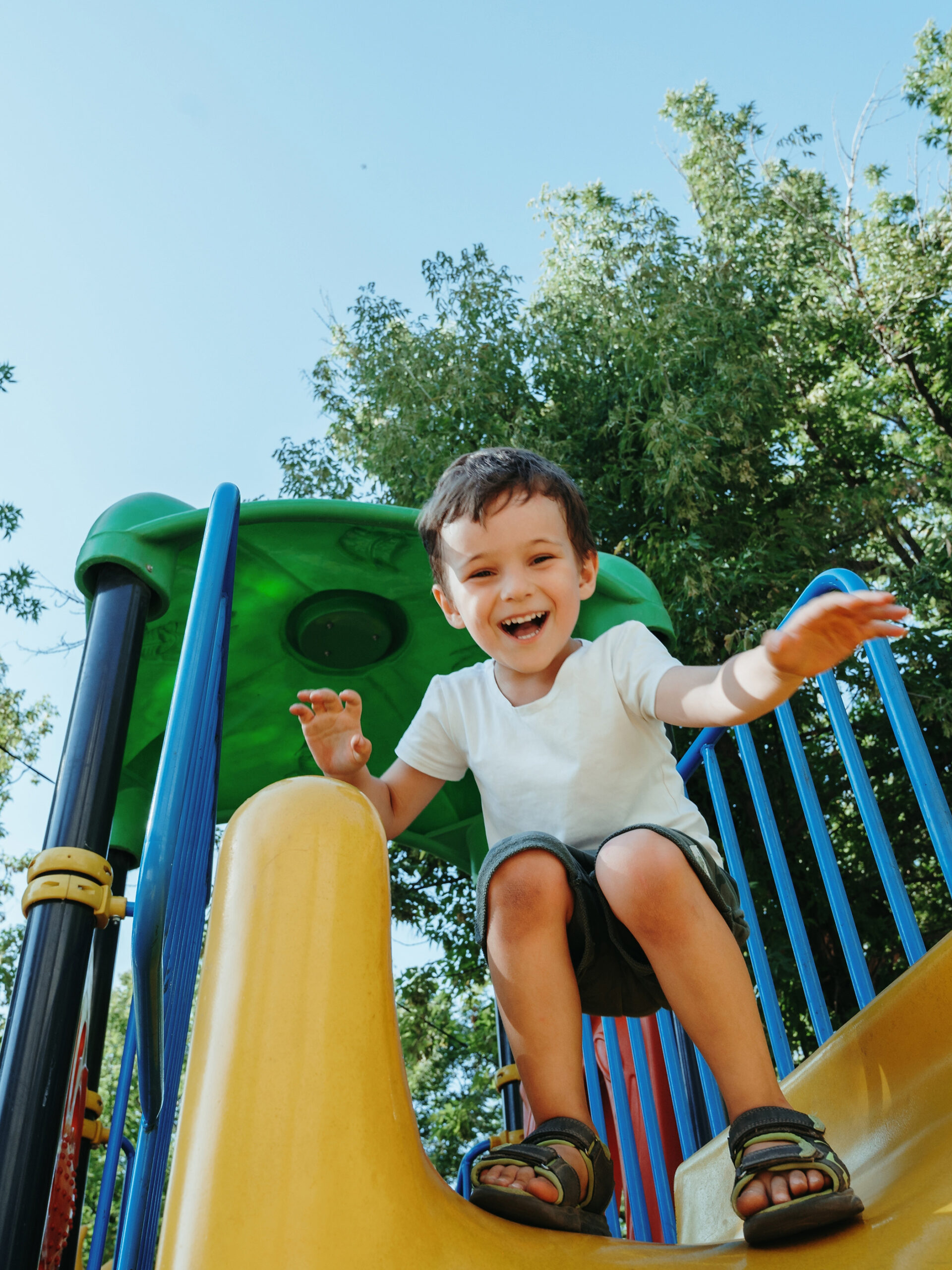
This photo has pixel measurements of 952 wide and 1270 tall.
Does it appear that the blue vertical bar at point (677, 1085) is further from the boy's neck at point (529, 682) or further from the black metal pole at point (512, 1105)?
the boy's neck at point (529, 682)

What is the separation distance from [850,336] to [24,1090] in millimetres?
10237

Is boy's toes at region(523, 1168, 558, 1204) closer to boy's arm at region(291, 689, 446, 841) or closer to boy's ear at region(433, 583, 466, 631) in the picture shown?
boy's arm at region(291, 689, 446, 841)

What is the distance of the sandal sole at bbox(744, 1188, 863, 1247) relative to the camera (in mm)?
876

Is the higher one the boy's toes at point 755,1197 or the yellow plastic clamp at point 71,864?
the yellow plastic clamp at point 71,864

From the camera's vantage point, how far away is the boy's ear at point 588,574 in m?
1.72

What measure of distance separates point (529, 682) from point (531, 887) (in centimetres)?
51

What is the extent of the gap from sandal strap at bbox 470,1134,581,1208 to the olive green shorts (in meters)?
0.27

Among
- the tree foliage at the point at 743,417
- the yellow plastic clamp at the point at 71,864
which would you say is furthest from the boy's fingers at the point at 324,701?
the tree foliage at the point at 743,417

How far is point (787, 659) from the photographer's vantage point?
122 centimetres

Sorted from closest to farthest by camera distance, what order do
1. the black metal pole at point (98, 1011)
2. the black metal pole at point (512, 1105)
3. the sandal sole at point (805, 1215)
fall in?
the sandal sole at point (805, 1215) < the black metal pole at point (98, 1011) < the black metal pole at point (512, 1105)

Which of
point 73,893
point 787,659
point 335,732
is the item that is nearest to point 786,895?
point 787,659

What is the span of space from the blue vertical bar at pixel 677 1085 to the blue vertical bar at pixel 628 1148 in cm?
15

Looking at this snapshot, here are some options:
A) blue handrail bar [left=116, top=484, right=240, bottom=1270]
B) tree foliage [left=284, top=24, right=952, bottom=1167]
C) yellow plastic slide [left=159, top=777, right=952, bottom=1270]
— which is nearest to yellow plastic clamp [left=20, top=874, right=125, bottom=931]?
blue handrail bar [left=116, top=484, right=240, bottom=1270]

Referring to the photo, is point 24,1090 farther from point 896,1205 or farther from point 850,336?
point 850,336
